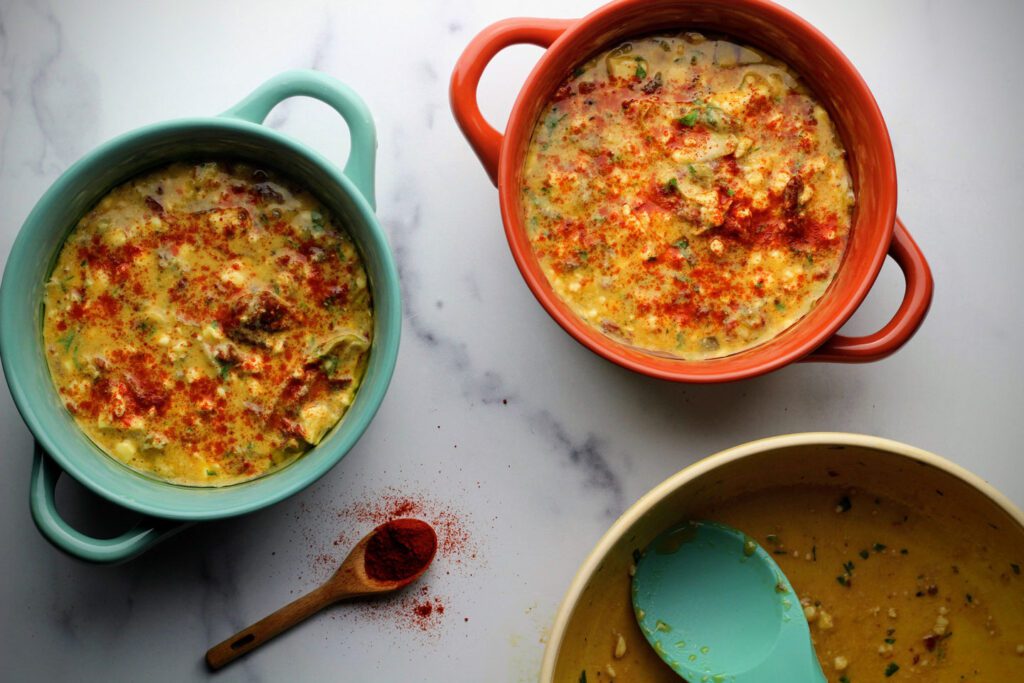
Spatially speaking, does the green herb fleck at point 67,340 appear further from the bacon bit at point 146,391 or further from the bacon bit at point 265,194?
the bacon bit at point 265,194

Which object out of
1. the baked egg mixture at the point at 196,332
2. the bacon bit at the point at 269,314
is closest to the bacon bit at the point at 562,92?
the baked egg mixture at the point at 196,332

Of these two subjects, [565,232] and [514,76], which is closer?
[565,232]

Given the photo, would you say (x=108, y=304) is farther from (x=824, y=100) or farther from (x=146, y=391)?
(x=824, y=100)

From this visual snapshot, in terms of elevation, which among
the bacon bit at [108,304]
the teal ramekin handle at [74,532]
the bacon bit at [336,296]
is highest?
the bacon bit at [336,296]

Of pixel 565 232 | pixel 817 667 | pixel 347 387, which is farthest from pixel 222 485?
pixel 817 667

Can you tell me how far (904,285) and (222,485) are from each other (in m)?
1.54

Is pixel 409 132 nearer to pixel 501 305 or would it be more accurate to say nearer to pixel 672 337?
pixel 501 305

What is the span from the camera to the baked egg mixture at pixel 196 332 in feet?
5.68

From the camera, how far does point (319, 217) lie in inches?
70.2

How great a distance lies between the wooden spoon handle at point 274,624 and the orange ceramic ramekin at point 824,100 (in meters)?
0.82

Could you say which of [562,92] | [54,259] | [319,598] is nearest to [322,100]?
[562,92]

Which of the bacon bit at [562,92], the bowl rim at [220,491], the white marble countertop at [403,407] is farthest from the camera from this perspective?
the white marble countertop at [403,407]

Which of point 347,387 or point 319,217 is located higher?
point 319,217

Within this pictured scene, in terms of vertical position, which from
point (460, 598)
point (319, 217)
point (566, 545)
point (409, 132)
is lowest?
point (460, 598)
